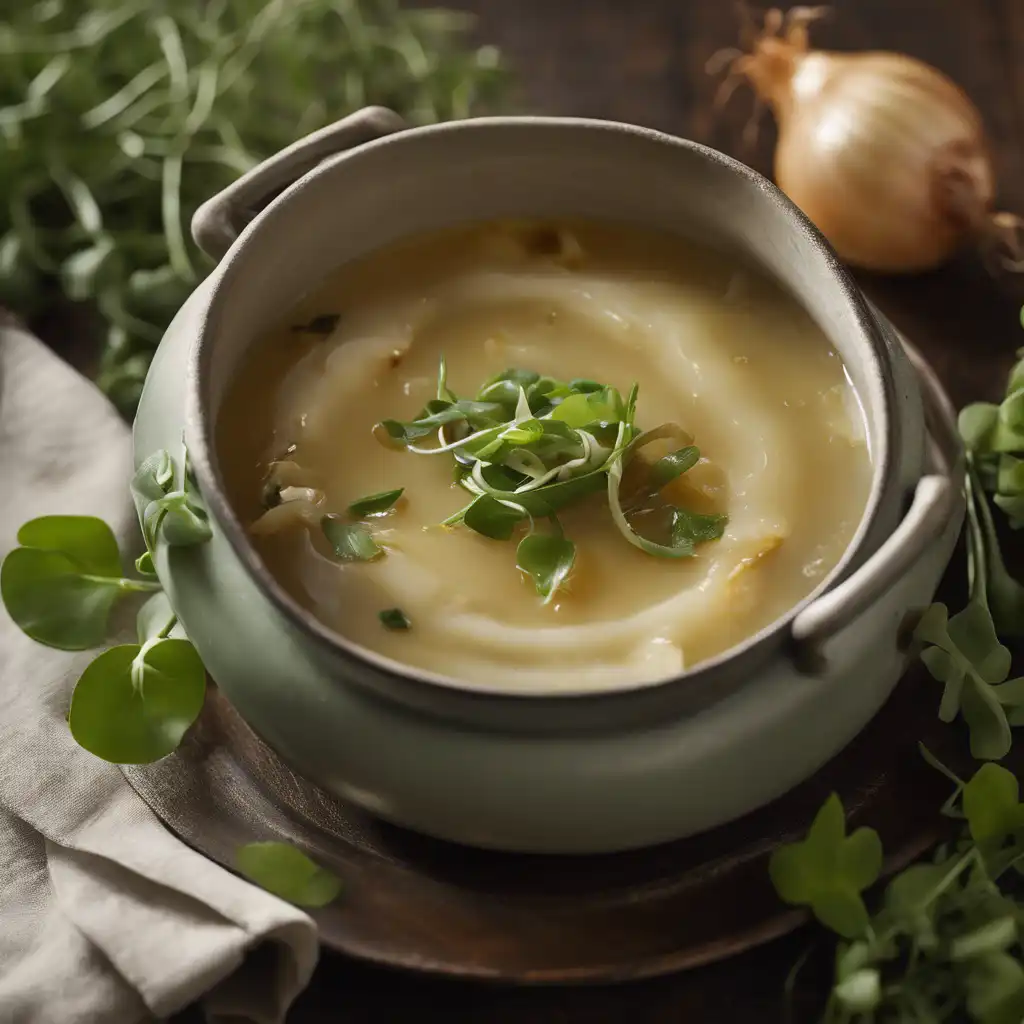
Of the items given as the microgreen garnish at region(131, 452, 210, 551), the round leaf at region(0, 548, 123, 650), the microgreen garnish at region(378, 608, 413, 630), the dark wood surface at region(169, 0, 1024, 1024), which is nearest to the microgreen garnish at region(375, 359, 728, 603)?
the microgreen garnish at region(378, 608, 413, 630)

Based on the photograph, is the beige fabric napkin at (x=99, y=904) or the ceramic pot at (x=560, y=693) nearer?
the ceramic pot at (x=560, y=693)

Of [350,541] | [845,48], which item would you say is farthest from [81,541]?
[845,48]

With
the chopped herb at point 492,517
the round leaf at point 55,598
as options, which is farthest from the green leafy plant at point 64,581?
the chopped herb at point 492,517

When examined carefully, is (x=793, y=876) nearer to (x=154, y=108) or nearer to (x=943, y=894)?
(x=943, y=894)

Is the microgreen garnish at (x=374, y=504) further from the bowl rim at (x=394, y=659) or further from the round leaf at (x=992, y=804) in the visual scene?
the round leaf at (x=992, y=804)

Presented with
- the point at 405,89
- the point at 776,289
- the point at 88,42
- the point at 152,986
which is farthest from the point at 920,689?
the point at 88,42

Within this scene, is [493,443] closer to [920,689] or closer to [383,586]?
[383,586]
